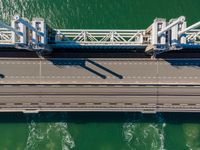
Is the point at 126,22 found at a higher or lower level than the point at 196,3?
lower

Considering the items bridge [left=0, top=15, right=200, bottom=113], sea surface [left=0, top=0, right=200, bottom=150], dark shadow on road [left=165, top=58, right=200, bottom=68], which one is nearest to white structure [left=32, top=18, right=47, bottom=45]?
bridge [left=0, top=15, right=200, bottom=113]

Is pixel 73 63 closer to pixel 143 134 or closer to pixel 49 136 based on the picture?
pixel 49 136

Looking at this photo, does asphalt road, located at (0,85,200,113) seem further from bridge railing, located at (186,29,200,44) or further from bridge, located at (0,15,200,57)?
bridge railing, located at (186,29,200,44)

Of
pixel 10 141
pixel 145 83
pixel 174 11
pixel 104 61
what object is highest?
pixel 174 11

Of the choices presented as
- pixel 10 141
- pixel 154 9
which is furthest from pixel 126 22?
pixel 10 141

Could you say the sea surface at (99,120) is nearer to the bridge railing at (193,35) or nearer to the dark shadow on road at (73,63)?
the bridge railing at (193,35)

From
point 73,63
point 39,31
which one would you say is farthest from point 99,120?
point 39,31

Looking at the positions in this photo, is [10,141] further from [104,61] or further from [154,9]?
[154,9]
